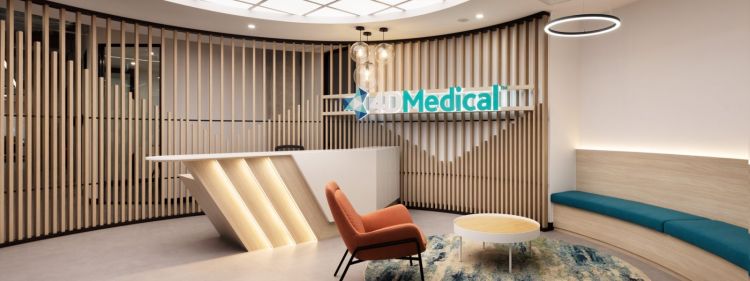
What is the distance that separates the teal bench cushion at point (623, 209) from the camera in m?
4.42

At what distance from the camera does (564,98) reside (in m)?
6.05

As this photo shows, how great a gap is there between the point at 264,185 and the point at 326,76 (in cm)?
422

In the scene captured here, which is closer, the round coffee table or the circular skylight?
the round coffee table

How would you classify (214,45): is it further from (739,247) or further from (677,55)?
(739,247)

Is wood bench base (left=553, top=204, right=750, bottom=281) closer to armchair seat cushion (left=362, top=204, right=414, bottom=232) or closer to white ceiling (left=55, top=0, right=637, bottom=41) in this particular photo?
armchair seat cushion (left=362, top=204, right=414, bottom=232)

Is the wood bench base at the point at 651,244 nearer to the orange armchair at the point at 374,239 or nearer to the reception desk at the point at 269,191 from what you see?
the orange armchair at the point at 374,239

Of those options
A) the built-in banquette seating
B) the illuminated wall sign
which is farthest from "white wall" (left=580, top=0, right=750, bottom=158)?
the illuminated wall sign

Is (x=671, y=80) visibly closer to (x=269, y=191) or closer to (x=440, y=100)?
(x=440, y=100)

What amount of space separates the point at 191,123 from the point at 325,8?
3.11 metres

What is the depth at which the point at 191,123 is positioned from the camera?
702cm

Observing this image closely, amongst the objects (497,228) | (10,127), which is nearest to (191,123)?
(10,127)

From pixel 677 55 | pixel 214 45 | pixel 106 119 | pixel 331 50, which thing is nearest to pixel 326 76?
pixel 331 50

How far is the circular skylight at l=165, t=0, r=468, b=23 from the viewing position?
6008 millimetres

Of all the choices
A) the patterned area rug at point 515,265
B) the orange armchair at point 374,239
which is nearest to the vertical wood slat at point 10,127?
the orange armchair at point 374,239
